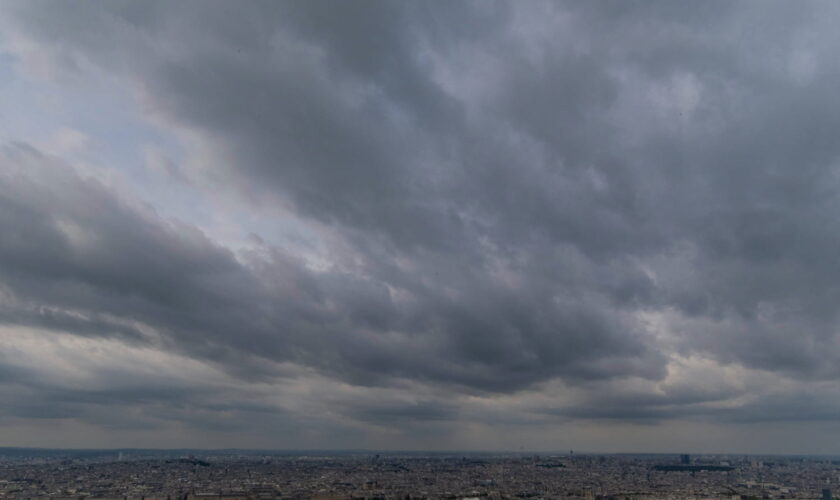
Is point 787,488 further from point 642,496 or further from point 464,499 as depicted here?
point 464,499

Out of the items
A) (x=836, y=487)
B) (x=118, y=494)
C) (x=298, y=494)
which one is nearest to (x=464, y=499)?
(x=298, y=494)

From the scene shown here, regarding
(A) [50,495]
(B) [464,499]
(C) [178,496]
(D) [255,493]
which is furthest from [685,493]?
(A) [50,495]

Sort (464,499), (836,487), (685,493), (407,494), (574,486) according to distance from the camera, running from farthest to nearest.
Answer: (574,486) < (836,487) < (685,493) < (407,494) < (464,499)

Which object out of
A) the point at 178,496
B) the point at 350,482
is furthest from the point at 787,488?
the point at 178,496

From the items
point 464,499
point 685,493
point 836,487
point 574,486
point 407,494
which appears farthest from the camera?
point 574,486

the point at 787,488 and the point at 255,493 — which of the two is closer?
the point at 255,493

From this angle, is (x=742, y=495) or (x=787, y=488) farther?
(x=787, y=488)

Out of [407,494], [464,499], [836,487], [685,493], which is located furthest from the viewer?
[836,487]

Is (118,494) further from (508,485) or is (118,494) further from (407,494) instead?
(508,485)

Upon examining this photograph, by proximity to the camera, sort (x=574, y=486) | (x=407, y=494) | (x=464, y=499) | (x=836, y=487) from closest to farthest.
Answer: (x=464, y=499), (x=407, y=494), (x=836, y=487), (x=574, y=486)
